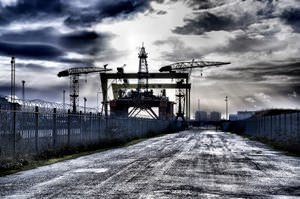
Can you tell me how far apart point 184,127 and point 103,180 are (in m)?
89.0

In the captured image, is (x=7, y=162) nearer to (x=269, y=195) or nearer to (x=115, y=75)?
(x=269, y=195)

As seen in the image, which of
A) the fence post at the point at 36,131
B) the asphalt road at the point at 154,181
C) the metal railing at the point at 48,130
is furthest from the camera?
the fence post at the point at 36,131

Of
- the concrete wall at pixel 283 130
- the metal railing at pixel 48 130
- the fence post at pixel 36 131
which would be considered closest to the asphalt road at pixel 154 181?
the metal railing at pixel 48 130

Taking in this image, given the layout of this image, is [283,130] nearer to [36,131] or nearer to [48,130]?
[48,130]

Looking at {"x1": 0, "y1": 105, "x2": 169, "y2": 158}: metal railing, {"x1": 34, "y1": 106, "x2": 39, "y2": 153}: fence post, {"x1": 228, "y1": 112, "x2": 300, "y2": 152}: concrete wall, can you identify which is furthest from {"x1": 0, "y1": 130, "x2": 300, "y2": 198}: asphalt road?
{"x1": 228, "y1": 112, "x2": 300, "y2": 152}: concrete wall

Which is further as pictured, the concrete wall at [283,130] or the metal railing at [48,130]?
the concrete wall at [283,130]

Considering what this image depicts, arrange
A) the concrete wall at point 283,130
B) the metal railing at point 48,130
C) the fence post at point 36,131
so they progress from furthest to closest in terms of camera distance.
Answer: the concrete wall at point 283,130 → the fence post at point 36,131 → the metal railing at point 48,130

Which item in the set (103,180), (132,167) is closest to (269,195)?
(103,180)

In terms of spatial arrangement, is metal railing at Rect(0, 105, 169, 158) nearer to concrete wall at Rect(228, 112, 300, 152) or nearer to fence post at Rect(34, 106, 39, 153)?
fence post at Rect(34, 106, 39, 153)

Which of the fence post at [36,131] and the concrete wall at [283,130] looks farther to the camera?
the concrete wall at [283,130]

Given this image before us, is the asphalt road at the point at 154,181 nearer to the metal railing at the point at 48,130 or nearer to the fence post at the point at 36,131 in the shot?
the metal railing at the point at 48,130

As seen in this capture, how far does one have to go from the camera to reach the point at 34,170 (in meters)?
16.0

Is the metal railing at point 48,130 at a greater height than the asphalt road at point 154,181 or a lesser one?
greater

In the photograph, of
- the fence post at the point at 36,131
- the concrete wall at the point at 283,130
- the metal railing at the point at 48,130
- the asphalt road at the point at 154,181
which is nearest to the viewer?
the asphalt road at the point at 154,181
